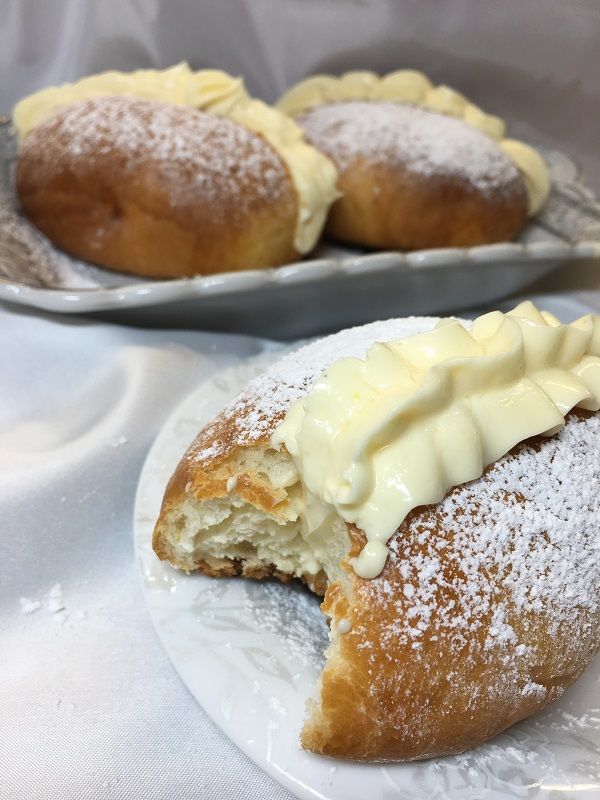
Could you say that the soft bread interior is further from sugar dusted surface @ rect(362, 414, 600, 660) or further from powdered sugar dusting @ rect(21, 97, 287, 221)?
powdered sugar dusting @ rect(21, 97, 287, 221)

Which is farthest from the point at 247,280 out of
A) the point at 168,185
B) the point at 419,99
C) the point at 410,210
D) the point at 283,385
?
the point at 419,99

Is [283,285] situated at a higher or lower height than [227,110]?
lower

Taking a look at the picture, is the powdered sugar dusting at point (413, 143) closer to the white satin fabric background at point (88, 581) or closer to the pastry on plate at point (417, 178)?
→ the pastry on plate at point (417, 178)

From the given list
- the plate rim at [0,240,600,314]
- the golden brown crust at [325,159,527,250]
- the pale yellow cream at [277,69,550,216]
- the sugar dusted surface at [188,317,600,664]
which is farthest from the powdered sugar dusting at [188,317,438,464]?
the pale yellow cream at [277,69,550,216]

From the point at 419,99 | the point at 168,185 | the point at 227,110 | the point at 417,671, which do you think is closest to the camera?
the point at 417,671

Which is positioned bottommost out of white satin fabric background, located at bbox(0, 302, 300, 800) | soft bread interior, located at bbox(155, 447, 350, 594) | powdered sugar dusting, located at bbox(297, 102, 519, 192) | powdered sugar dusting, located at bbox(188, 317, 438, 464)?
white satin fabric background, located at bbox(0, 302, 300, 800)

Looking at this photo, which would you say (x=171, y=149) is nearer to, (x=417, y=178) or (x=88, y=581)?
(x=417, y=178)
